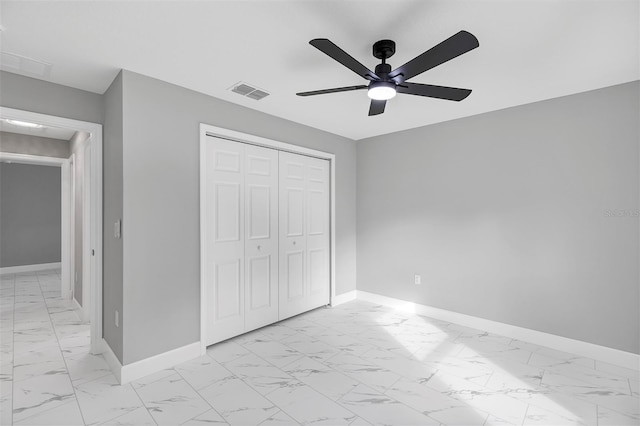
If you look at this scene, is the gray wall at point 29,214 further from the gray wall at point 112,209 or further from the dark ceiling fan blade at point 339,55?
the dark ceiling fan blade at point 339,55

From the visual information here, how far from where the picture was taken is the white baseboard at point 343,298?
14.8ft

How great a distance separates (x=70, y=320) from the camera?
3887 millimetres

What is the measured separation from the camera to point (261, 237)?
3.62m

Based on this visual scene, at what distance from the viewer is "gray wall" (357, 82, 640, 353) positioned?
280 cm

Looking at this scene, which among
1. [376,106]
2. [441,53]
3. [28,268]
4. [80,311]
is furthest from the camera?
[28,268]

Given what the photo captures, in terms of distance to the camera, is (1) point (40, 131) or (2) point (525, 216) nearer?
(2) point (525, 216)

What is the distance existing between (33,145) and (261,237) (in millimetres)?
3801

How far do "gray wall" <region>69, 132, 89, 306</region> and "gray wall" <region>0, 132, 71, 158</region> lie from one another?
306mm

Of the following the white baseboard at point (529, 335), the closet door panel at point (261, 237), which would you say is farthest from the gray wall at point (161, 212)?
the white baseboard at point (529, 335)

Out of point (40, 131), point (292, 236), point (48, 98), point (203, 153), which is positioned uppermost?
point (40, 131)

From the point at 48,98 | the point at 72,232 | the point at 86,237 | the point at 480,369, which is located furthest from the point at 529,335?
the point at 72,232

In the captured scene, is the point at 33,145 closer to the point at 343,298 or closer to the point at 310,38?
the point at 310,38

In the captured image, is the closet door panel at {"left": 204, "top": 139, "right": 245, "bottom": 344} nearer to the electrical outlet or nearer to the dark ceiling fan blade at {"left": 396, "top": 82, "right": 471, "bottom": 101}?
the electrical outlet

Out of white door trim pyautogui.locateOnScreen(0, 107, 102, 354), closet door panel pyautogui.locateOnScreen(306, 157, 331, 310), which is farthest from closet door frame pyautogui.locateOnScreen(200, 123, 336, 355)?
white door trim pyautogui.locateOnScreen(0, 107, 102, 354)
